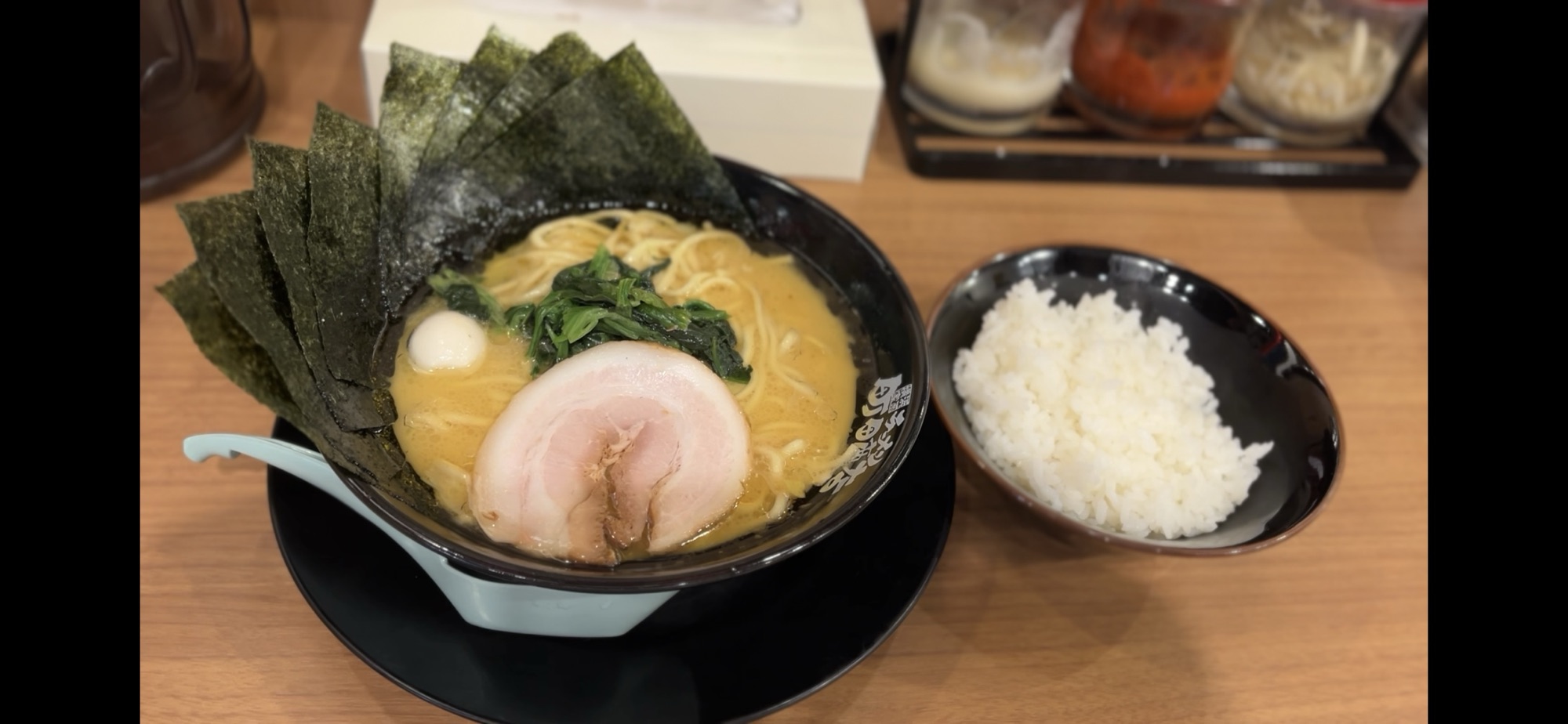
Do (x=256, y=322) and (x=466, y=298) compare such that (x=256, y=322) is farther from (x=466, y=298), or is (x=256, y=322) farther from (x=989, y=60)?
(x=989, y=60)

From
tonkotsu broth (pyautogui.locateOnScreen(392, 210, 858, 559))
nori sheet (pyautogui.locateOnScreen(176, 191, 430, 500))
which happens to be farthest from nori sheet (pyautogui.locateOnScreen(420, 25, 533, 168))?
nori sheet (pyautogui.locateOnScreen(176, 191, 430, 500))

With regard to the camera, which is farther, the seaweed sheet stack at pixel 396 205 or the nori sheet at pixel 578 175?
the nori sheet at pixel 578 175

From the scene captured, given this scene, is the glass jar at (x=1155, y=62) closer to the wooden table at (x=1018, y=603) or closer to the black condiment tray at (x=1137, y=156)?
the black condiment tray at (x=1137, y=156)

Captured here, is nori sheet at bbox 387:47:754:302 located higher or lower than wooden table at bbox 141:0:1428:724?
higher

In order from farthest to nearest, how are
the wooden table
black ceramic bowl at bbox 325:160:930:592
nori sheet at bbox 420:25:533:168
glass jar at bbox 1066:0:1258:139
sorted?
glass jar at bbox 1066:0:1258:139, nori sheet at bbox 420:25:533:168, the wooden table, black ceramic bowl at bbox 325:160:930:592

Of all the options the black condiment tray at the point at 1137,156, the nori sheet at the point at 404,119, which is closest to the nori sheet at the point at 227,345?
the nori sheet at the point at 404,119

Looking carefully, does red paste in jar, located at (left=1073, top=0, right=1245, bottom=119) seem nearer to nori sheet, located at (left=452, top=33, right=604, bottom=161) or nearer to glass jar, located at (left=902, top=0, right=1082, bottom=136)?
glass jar, located at (left=902, top=0, right=1082, bottom=136)

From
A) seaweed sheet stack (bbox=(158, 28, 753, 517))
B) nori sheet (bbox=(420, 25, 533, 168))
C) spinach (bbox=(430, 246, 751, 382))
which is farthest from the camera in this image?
nori sheet (bbox=(420, 25, 533, 168))

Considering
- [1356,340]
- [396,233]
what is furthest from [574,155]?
[1356,340]

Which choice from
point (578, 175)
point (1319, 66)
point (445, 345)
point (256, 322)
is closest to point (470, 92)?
point (578, 175)
